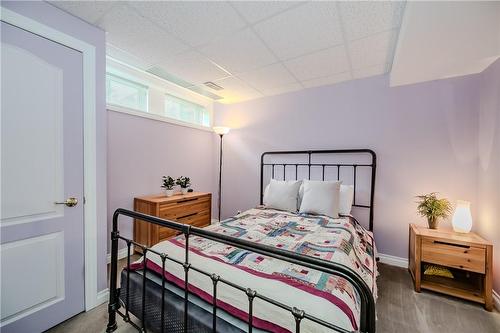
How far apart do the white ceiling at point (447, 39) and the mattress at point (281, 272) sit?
1733 millimetres

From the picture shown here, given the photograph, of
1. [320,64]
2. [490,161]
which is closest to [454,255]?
[490,161]

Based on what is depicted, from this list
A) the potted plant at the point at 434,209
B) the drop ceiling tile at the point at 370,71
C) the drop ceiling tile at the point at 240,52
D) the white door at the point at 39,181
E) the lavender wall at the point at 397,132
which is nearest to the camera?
the white door at the point at 39,181

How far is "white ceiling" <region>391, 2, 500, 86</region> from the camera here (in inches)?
55.6

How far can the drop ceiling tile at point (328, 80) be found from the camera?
269 cm

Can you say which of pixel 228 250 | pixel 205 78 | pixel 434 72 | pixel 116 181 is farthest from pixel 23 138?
pixel 434 72

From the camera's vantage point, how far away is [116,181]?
8.45 feet

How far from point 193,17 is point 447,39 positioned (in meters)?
2.05

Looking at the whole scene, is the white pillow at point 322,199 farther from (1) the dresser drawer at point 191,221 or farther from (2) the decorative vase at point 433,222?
(1) the dresser drawer at point 191,221

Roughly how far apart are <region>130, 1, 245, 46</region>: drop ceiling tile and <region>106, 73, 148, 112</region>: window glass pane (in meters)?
1.30

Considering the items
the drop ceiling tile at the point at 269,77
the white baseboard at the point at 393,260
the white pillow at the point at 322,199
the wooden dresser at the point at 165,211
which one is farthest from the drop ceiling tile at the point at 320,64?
the white baseboard at the point at 393,260

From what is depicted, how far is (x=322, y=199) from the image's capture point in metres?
2.38

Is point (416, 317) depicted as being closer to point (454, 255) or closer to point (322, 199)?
point (454, 255)

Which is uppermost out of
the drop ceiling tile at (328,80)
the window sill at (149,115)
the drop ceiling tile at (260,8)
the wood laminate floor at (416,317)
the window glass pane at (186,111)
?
the drop ceiling tile at (260,8)

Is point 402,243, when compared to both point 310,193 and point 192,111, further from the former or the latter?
point 192,111
